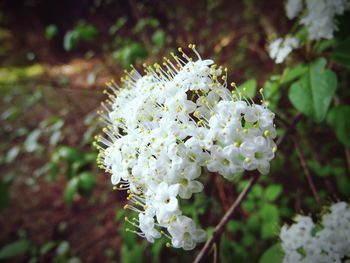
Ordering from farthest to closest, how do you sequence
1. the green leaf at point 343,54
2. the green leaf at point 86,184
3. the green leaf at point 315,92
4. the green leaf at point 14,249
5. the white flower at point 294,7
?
the green leaf at point 14,249, the green leaf at point 86,184, the white flower at point 294,7, the green leaf at point 343,54, the green leaf at point 315,92

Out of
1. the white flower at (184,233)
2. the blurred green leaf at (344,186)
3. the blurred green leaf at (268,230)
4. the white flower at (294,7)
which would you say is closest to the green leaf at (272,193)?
the blurred green leaf at (268,230)

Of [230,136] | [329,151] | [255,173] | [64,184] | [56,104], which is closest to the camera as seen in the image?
[230,136]

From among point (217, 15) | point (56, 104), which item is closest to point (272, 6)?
point (217, 15)

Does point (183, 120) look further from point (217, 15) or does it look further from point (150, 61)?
point (217, 15)

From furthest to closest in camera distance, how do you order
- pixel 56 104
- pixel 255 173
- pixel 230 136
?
pixel 56 104 < pixel 255 173 < pixel 230 136

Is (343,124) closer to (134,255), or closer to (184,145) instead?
(184,145)

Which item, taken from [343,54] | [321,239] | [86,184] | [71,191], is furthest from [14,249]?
[343,54]

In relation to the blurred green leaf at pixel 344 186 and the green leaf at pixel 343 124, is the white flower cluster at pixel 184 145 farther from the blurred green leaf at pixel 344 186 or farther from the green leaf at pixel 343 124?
the blurred green leaf at pixel 344 186
